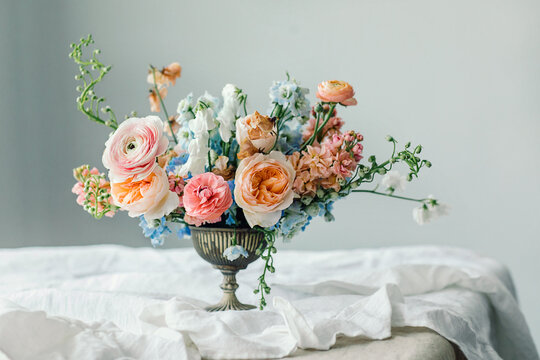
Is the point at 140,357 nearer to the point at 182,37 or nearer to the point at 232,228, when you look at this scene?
the point at 232,228

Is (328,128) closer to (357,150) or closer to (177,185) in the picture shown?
(357,150)

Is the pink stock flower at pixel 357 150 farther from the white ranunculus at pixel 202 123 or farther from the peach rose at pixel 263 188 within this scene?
the white ranunculus at pixel 202 123

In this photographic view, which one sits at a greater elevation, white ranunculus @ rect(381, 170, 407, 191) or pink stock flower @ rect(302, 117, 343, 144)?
pink stock flower @ rect(302, 117, 343, 144)

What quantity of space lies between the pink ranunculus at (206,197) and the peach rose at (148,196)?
3 cm

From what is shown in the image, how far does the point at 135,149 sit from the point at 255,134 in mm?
187

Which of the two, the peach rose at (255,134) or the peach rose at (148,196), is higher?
the peach rose at (255,134)

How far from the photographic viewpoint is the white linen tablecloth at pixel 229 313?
0.85m

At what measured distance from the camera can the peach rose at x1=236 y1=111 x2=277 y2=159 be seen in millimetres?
1009

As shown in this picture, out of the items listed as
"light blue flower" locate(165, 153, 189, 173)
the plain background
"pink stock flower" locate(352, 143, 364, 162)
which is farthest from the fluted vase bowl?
the plain background

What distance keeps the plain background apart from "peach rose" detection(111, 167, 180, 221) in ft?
7.81

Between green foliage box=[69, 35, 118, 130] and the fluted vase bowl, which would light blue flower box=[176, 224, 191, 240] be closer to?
the fluted vase bowl

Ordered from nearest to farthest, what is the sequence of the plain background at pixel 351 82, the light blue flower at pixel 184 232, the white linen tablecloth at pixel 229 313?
the white linen tablecloth at pixel 229 313, the light blue flower at pixel 184 232, the plain background at pixel 351 82

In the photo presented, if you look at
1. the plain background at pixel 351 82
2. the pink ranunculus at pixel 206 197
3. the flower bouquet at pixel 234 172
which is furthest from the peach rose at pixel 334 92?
the plain background at pixel 351 82

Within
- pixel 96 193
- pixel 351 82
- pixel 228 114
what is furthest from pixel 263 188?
pixel 351 82
